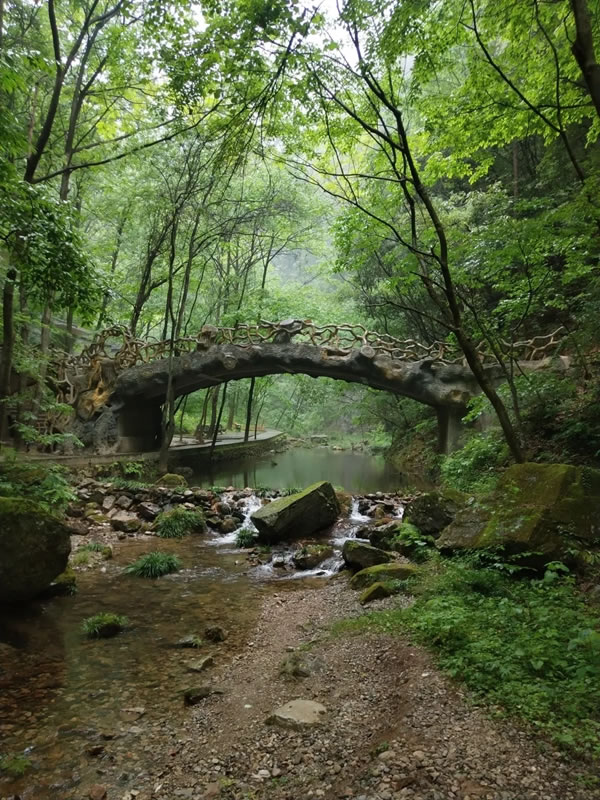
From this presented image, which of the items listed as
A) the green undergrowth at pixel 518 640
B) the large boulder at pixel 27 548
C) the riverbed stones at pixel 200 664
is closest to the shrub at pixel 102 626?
the large boulder at pixel 27 548

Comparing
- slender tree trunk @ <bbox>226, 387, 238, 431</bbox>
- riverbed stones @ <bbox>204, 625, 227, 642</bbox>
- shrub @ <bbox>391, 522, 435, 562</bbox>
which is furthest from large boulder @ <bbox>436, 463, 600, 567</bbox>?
slender tree trunk @ <bbox>226, 387, 238, 431</bbox>

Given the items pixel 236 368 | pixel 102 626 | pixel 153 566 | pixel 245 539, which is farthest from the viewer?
pixel 236 368

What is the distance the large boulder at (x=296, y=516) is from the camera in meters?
8.27

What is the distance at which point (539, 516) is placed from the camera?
4.22 meters

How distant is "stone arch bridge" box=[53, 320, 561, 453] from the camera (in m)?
12.8

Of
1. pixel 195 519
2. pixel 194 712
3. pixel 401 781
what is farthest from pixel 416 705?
pixel 195 519

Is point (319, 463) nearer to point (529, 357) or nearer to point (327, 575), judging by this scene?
point (529, 357)

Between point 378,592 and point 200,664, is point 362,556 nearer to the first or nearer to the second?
point 378,592

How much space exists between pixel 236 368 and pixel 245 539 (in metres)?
7.20

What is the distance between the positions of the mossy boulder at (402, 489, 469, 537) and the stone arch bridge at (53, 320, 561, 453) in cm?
600

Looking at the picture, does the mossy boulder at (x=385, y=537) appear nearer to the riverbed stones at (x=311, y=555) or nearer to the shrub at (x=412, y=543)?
the shrub at (x=412, y=543)

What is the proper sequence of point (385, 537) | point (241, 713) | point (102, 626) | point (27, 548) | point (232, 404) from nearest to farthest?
point (241, 713), point (102, 626), point (27, 548), point (385, 537), point (232, 404)

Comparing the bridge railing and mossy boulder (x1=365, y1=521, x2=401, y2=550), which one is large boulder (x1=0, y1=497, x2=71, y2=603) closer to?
mossy boulder (x1=365, y1=521, x2=401, y2=550)

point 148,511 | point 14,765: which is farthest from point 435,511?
point 148,511
